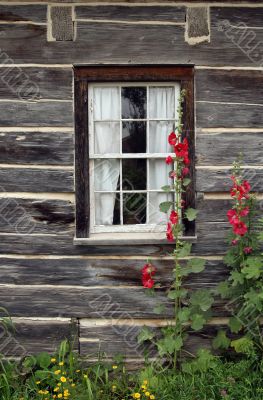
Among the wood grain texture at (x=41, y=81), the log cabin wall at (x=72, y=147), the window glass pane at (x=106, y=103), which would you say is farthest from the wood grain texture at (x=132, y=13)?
the window glass pane at (x=106, y=103)

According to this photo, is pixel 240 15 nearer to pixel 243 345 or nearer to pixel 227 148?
pixel 227 148

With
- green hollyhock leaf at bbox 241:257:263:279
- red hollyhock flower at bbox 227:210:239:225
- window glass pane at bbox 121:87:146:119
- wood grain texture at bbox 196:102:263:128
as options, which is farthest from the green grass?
window glass pane at bbox 121:87:146:119

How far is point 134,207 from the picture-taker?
16.8ft

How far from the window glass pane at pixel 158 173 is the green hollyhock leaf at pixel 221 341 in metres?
1.50

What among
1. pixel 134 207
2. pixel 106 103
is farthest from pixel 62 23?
pixel 134 207

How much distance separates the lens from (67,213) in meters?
4.91

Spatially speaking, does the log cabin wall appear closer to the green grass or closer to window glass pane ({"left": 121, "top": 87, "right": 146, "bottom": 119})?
the green grass

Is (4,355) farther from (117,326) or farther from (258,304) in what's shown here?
(258,304)

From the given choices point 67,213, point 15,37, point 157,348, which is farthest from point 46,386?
point 15,37

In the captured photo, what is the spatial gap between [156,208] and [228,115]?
1119 millimetres

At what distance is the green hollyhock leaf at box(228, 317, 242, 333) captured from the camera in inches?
185

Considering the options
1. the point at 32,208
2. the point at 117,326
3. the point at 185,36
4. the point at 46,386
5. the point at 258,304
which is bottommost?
the point at 46,386

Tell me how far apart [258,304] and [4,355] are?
2.46 metres

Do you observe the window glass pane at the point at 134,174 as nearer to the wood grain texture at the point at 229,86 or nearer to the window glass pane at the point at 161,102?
the window glass pane at the point at 161,102
